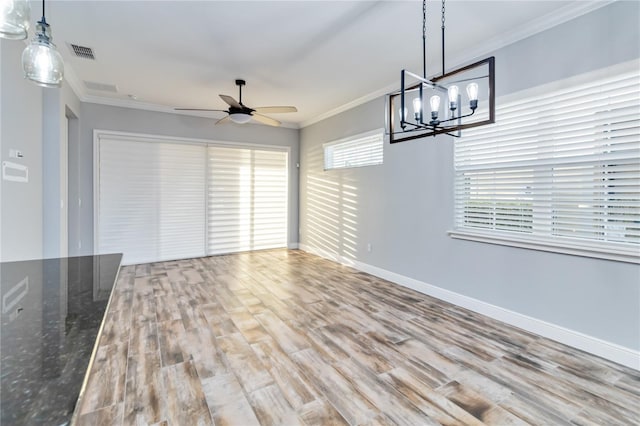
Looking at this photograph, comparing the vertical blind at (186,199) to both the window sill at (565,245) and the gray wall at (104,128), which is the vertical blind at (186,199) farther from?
the window sill at (565,245)

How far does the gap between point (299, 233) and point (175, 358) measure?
489 cm

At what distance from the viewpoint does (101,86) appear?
4633 millimetres

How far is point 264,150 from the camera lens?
6.79m

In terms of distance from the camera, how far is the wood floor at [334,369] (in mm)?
1842

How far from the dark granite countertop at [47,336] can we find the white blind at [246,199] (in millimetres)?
4876

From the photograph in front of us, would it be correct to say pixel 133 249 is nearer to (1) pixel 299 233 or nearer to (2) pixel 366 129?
(1) pixel 299 233

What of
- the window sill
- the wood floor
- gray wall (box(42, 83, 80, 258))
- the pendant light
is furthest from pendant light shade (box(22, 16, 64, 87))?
the window sill

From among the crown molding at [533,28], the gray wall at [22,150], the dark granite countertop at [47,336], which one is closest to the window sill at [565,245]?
the crown molding at [533,28]

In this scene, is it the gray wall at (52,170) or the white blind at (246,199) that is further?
the white blind at (246,199)

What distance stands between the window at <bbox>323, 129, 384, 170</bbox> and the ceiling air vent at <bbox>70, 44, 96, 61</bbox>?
372 centimetres

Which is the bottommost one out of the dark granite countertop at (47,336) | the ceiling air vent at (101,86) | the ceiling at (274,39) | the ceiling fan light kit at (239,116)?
the dark granite countertop at (47,336)

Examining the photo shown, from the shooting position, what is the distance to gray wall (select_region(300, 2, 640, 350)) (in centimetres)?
248

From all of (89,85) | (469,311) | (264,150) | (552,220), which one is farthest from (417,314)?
(89,85)

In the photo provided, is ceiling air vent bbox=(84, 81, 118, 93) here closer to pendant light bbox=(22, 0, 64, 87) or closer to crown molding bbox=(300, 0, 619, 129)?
pendant light bbox=(22, 0, 64, 87)
